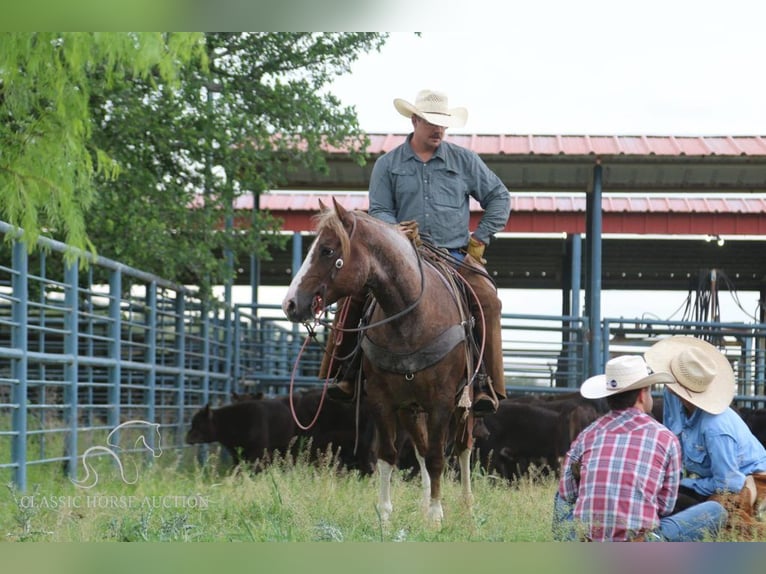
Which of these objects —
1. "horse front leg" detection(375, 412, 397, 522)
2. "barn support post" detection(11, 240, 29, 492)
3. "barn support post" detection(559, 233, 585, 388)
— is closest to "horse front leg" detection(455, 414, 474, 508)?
"horse front leg" detection(375, 412, 397, 522)

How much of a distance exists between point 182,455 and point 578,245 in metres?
6.73

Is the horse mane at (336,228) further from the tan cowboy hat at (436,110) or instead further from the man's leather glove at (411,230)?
the tan cowboy hat at (436,110)

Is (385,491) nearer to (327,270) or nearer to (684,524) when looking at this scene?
(327,270)

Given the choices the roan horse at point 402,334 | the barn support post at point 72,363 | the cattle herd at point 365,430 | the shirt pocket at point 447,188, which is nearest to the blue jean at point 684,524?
the roan horse at point 402,334

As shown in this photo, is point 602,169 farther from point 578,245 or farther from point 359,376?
point 359,376

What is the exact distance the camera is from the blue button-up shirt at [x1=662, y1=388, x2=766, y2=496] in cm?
565

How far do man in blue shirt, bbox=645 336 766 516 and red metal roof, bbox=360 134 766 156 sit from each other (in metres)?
6.91

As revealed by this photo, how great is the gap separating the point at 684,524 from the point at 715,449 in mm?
462

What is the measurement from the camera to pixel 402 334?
671 centimetres

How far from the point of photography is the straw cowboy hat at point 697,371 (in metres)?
5.68

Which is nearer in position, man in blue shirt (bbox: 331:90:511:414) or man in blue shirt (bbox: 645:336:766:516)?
man in blue shirt (bbox: 645:336:766:516)

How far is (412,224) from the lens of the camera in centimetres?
689

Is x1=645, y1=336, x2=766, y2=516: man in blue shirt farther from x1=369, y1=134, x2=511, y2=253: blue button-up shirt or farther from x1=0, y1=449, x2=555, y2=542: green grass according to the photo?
x1=369, y1=134, x2=511, y2=253: blue button-up shirt

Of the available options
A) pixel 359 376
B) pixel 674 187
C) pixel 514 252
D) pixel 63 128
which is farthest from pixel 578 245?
pixel 63 128
